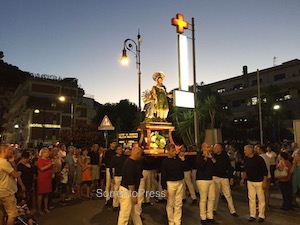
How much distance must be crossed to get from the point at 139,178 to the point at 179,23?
8940mm

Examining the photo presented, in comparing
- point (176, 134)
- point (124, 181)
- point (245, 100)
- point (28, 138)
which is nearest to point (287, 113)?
point (245, 100)

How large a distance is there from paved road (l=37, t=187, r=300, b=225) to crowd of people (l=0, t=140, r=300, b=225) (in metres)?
0.27

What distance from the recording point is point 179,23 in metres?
12.6

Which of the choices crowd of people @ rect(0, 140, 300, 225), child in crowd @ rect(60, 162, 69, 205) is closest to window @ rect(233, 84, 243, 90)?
crowd of people @ rect(0, 140, 300, 225)

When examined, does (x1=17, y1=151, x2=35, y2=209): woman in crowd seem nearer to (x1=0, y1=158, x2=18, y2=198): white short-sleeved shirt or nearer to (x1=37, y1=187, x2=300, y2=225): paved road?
(x1=37, y1=187, x2=300, y2=225): paved road

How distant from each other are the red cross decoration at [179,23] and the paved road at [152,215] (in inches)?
300

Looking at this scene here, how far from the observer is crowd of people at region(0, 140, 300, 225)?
559 cm

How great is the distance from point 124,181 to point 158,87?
468 cm

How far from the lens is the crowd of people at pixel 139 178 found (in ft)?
18.3

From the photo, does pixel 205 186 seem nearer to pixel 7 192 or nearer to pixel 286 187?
pixel 286 187

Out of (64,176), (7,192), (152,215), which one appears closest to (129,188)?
(7,192)

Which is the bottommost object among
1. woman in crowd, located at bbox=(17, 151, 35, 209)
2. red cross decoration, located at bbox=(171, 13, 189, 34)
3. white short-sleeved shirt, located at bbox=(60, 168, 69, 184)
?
white short-sleeved shirt, located at bbox=(60, 168, 69, 184)

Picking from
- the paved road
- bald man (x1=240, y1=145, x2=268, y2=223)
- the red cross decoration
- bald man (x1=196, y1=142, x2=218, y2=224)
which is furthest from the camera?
the red cross decoration

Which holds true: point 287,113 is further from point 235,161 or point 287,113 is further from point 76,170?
point 76,170
